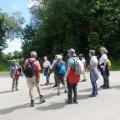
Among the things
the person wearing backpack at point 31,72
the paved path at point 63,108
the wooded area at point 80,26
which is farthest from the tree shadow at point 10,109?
Result: the wooded area at point 80,26

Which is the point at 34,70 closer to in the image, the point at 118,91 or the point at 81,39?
the point at 118,91

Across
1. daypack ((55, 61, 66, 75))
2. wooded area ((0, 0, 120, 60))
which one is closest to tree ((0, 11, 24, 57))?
wooded area ((0, 0, 120, 60))

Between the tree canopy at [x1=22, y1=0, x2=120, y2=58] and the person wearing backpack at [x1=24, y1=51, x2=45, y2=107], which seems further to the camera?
the tree canopy at [x1=22, y1=0, x2=120, y2=58]

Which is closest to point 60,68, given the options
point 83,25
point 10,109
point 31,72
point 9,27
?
point 31,72

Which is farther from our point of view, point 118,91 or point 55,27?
point 55,27

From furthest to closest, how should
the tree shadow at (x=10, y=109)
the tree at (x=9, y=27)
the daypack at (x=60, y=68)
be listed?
the tree at (x=9, y=27) → the daypack at (x=60, y=68) → the tree shadow at (x=10, y=109)

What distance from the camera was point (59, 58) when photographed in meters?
18.0

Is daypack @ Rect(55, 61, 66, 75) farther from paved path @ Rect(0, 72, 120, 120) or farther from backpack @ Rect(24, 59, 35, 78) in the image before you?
backpack @ Rect(24, 59, 35, 78)

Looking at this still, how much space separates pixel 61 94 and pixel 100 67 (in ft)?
6.97

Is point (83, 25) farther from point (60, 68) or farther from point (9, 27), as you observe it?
point (60, 68)

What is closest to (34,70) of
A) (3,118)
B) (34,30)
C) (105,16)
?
(3,118)

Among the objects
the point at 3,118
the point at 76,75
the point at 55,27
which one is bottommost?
the point at 3,118

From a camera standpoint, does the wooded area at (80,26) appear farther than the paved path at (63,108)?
Yes

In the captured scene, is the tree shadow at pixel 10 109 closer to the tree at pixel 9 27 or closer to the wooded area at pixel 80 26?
the wooded area at pixel 80 26
